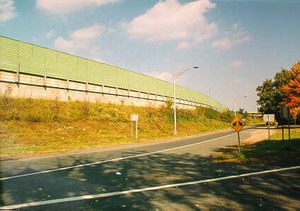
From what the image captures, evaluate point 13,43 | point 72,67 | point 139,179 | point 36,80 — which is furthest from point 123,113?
point 139,179

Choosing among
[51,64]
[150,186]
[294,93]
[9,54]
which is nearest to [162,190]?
[150,186]

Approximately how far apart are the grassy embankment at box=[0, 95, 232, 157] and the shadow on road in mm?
8585

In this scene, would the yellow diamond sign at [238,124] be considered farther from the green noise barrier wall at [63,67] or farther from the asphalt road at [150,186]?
the green noise barrier wall at [63,67]

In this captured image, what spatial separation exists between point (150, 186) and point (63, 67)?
2411cm

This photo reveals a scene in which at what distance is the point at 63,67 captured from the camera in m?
29.1

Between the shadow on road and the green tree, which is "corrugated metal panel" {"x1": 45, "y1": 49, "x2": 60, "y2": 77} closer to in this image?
the shadow on road

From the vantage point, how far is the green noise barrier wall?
79.3 ft

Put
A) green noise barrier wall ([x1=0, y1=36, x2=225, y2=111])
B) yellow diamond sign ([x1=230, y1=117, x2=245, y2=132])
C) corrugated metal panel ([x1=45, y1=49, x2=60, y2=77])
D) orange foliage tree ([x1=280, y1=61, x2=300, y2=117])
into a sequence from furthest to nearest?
orange foliage tree ([x1=280, y1=61, x2=300, y2=117]) < corrugated metal panel ([x1=45, y1=49, x2=60, y2=77]) < green noise barrier wall ([x1=0, y1=36, x2=225, y2=111]) < yellow diamond sign ([x1=230, y1=117, x2=245, y2=132])

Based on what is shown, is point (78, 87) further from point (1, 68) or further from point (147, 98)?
point (147, 98)

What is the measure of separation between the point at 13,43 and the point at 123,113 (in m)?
15.2

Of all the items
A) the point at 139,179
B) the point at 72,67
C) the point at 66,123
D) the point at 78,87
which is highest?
the point at 72,67

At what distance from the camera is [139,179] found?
8.61 meters

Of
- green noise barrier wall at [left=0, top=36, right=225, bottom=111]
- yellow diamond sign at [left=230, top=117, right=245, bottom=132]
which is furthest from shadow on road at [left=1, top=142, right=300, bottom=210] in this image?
green noise barrier wall at [left=0, top=36, right=225, bottom=111]

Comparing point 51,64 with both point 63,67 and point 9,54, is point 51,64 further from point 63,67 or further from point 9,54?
point 9,54
